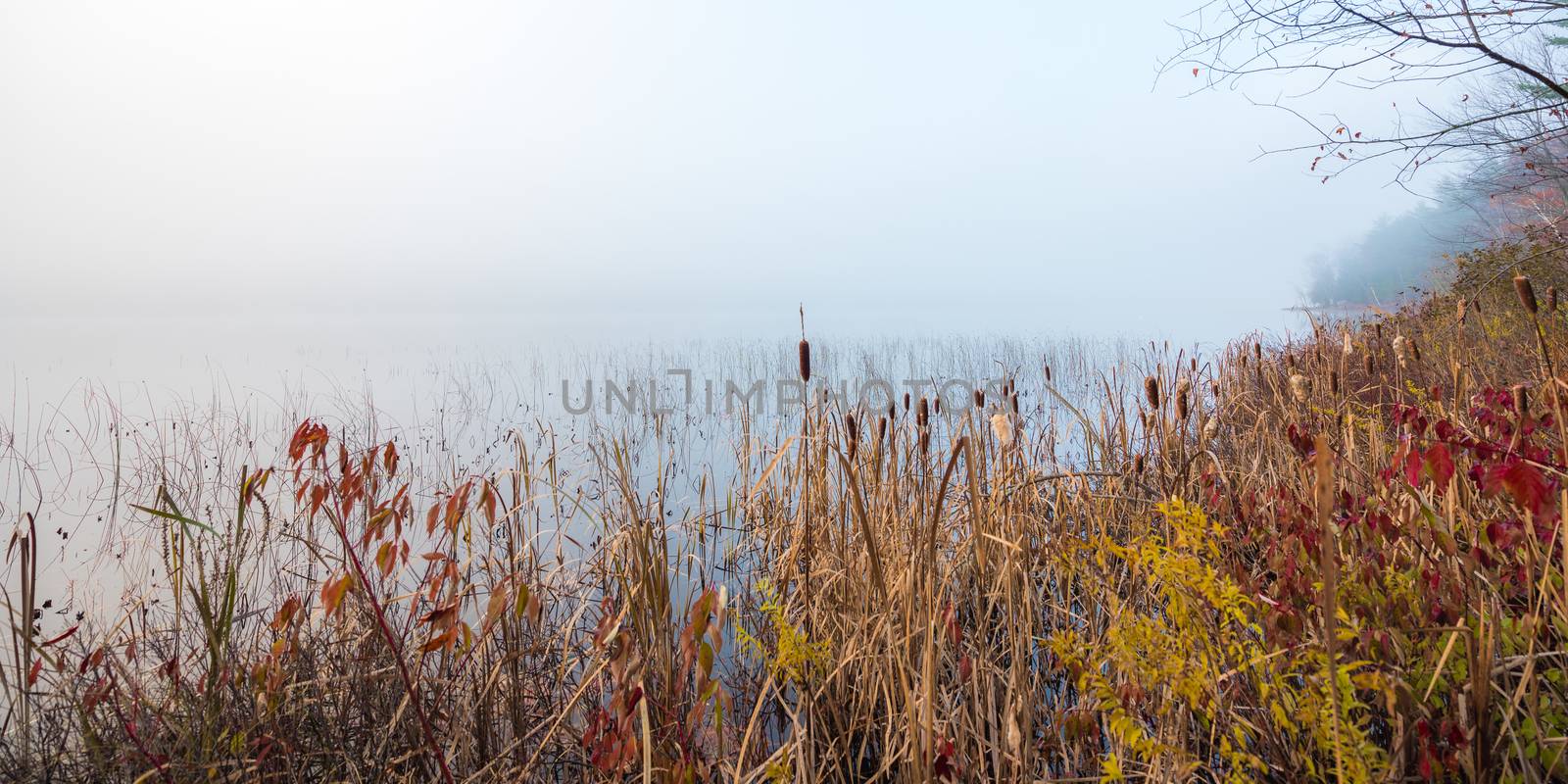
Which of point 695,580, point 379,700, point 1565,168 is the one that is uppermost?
point 1565,168

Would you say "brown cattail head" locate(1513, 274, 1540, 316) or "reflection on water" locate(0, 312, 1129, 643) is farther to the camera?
"reflection on water" locate(0, 312, 1129, 643)

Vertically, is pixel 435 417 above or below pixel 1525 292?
below

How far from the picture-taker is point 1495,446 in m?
2.03

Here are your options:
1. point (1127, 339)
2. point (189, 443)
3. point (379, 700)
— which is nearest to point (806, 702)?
point (379, 700)

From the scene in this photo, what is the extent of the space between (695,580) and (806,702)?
5.60 ft

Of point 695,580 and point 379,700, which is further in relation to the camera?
point 695,580

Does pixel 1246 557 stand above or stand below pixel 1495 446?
below

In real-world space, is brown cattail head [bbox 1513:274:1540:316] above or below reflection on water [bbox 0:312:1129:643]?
above

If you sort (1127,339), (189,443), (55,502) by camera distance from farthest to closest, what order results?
(1127,339) → (189,443) → (55,502)

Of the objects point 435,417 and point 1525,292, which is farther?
point 435,417

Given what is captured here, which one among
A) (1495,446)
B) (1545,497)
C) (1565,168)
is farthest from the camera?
(1565,168)

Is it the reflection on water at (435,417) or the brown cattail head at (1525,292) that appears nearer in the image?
the brown cattail head at (1525,292)

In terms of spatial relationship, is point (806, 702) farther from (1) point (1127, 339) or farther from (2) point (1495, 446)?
(1) point (1127, 339)

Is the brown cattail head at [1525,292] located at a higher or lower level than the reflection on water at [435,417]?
higher
